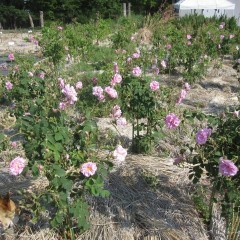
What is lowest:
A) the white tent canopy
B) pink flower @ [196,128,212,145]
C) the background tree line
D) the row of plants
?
the background tree line

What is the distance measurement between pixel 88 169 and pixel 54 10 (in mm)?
20770

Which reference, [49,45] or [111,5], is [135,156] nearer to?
[49,45]

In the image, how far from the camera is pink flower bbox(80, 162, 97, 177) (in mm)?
1797

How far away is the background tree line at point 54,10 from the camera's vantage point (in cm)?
2066

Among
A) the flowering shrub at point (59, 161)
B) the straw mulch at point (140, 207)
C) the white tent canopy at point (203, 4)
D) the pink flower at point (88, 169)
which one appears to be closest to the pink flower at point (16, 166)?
the flowering shrub at point (59, 161)

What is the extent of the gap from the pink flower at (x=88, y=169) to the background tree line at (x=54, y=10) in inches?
747

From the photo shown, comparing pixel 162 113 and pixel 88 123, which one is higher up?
pixel 88 123

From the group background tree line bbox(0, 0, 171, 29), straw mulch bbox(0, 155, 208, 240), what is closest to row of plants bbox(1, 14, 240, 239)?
straw mulch bbox(0, 155, 208, 240)

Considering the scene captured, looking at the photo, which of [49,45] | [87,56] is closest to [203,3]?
[87,56]

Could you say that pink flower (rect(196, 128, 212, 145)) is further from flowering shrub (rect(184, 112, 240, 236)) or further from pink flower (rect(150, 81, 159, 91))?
pink flower (rect(150, 81, 159, 91))

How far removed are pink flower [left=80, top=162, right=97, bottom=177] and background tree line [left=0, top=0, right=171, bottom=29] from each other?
18983 mm

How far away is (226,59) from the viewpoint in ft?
25.9

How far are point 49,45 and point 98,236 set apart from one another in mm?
3780

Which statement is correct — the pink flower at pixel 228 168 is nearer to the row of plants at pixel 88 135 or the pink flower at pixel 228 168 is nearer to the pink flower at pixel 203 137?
the row of plants at pixel 88 135
